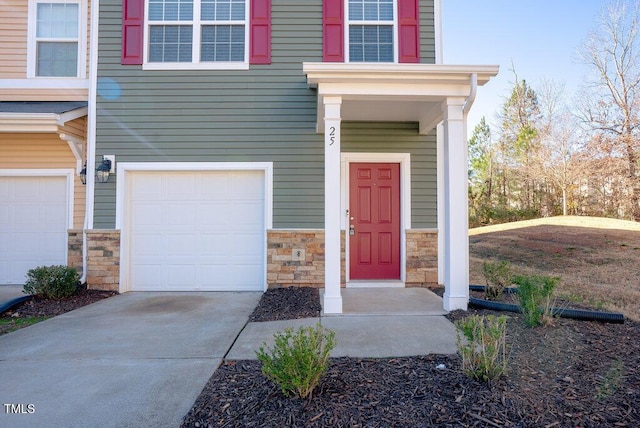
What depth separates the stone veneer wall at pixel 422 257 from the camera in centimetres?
589

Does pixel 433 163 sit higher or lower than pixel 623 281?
higher

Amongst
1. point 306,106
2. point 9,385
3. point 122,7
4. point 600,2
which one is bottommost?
point 9,385

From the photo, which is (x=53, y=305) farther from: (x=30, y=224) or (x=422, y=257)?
(x=422, y=257)

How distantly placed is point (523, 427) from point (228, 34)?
20.2ft

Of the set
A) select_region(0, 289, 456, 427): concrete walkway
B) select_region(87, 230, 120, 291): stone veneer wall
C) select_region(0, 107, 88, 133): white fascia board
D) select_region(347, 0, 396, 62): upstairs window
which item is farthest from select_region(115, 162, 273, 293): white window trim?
select_region(347, 0, 396, 62): upstairs window

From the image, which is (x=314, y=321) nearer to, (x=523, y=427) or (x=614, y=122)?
(x=523, y=427)

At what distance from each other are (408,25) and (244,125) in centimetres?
301

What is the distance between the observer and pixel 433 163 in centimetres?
596

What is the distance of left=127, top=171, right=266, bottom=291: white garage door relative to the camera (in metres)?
5.99

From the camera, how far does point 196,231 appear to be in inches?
236

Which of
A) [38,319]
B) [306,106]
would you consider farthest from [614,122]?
[38,319]

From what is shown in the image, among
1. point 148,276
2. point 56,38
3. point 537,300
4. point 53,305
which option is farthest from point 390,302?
point 56,38

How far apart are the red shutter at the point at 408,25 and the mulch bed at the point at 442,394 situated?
4.70 meters

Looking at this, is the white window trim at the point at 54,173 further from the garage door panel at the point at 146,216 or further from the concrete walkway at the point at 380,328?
the concrete walkway at the point at 380,328
